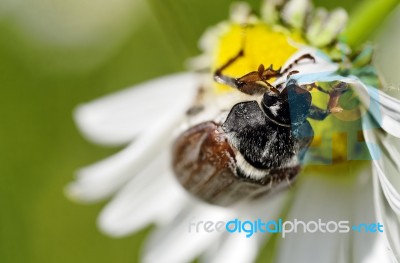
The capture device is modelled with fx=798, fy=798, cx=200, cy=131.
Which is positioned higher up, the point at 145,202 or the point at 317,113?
the point at 317,113

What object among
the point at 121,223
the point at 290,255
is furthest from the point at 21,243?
the point at 290,255

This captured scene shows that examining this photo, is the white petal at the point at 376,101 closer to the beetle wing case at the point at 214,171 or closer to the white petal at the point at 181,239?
the beetle wing case at the point at 214,171

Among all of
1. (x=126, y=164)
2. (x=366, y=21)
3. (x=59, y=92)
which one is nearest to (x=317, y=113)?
(x=366, y=21)

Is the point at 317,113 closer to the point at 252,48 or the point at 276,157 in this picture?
the point at 276,157

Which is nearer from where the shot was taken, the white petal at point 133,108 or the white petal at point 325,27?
the white petal at point 325,27

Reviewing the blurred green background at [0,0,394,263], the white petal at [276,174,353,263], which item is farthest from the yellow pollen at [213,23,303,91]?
the blurred green background at [0,0,394,263]

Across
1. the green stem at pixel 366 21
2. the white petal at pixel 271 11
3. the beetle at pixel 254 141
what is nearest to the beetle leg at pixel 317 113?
the beetle at pixel 254 141
